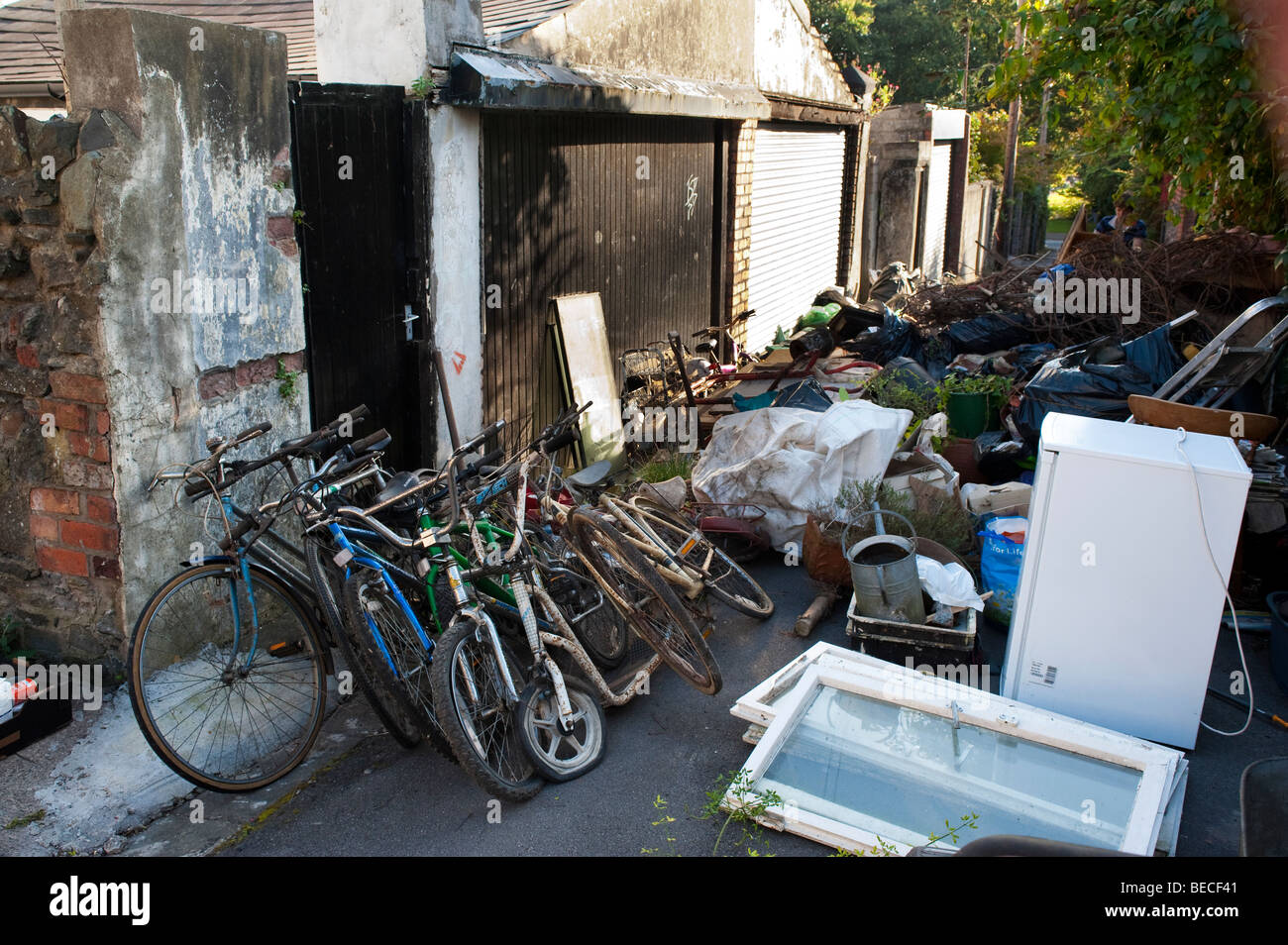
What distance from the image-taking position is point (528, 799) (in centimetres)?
358

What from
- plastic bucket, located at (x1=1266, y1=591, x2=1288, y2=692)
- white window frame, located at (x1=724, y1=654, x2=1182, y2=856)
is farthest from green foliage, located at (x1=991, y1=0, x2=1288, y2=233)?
white window frame, located at (x1=724, y1=654, x2=1182, y2=856)

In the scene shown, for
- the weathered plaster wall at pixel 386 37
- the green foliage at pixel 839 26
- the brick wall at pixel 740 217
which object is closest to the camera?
the weathered plaster wall at pixel 386 37

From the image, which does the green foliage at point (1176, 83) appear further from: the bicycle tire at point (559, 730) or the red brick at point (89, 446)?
the red brick at point (89, 446)

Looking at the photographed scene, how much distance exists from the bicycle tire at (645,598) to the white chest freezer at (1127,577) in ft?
4.45

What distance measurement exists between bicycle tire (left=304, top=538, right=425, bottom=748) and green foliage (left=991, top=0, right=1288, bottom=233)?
6161 millimetres

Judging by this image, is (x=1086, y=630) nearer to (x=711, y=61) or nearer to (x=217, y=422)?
(x=217, y=422)

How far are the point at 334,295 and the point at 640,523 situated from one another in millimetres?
1921

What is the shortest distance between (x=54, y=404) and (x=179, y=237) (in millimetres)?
794

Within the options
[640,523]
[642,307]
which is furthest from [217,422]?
[642,307]

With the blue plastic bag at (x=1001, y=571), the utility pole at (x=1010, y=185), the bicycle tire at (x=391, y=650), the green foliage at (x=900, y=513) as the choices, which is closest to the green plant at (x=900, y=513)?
the green foliage at (x=900, y=513)

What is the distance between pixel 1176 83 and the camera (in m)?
6.71

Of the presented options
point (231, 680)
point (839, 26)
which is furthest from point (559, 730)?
point (839, 26)

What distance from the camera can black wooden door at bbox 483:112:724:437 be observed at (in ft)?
20.8

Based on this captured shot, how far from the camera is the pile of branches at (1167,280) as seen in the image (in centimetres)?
823
